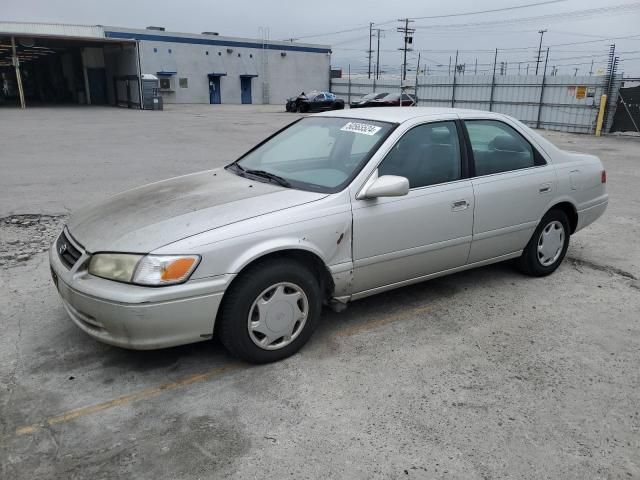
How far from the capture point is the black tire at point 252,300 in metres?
3.01

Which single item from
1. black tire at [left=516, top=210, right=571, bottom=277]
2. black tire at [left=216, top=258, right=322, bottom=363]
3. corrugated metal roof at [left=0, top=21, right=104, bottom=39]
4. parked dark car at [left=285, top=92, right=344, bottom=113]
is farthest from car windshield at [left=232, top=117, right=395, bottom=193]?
corrugated metal roof at [left=0, top=21, right=104, bottom=39]

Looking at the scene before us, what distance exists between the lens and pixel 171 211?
3.24 meters

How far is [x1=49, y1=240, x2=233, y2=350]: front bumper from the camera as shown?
2791mm

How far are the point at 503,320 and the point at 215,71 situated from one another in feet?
143

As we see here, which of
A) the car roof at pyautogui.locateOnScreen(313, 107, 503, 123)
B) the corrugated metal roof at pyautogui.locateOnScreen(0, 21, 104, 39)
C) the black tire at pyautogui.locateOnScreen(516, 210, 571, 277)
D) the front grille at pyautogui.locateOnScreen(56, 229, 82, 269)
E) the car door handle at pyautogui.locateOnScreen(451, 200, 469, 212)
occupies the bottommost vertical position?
the black tire at pyautogui.locateOnScreen(516, 210, 571, 277)

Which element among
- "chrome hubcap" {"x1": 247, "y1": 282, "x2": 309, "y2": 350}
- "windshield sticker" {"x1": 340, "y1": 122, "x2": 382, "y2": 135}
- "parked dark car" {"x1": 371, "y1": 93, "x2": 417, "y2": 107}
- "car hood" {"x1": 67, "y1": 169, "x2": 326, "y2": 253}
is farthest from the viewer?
"parked dark car" {"x1": 371, "y1": 93, "x2": 417, "y2": 107}

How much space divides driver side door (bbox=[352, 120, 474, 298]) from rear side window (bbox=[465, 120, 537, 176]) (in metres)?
0.18

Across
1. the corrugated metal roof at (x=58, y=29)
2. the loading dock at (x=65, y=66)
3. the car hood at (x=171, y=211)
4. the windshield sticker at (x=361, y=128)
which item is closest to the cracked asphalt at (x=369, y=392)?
the car hood at (x=171, y=211)

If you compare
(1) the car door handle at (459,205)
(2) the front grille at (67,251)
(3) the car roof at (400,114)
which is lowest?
(2) the front grille at (67,251)

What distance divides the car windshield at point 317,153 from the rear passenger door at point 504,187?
898mm

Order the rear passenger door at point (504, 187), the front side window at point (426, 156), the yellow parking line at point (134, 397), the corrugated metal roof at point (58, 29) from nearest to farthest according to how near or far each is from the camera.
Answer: the yellow parking line at point (134, 397)
the front side window at point (426, 156)
the rear passenger door at point (504, 187)
the corrugated metal roof at point (58, 29)

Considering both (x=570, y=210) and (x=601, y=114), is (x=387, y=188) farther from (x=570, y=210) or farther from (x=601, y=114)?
(x=601, y=114)

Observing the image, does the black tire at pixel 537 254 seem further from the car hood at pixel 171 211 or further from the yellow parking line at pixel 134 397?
the car hood at pixel 171 211

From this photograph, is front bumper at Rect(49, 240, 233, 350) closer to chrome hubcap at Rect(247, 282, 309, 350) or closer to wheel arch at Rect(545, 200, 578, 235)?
chrome hubcap at Rect(247, 282, 309, 350)
